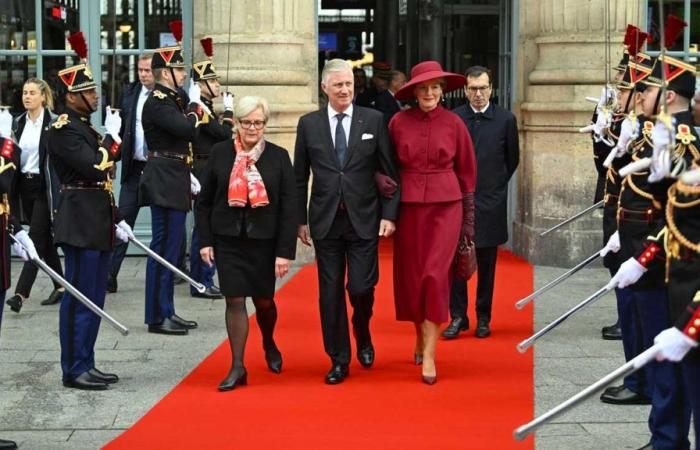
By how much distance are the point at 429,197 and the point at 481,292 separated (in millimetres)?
1637

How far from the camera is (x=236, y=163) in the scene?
8344 millimetres

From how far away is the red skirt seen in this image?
8.69m

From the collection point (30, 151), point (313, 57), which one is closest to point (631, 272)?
point (30, 151)

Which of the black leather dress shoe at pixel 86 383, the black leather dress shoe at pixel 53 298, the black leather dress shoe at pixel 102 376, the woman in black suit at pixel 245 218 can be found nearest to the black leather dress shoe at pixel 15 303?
the black leather dress shoe at pixel 53 298

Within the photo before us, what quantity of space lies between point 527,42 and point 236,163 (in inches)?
235

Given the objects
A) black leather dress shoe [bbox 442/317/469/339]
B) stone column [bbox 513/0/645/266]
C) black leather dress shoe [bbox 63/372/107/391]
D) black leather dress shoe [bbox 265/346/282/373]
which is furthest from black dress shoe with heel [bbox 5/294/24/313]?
stone column [bbox 513/0/645/266]

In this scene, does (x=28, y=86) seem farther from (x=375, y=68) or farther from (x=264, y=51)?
(x=375, y=68)

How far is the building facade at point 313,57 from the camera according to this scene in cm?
1318

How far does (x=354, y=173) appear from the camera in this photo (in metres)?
8.63

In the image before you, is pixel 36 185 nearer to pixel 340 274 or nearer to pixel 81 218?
Answer: pixel 81 218

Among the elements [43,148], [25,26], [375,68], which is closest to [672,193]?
[43,148]

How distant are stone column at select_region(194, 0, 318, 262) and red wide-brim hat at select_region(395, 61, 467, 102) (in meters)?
4.34

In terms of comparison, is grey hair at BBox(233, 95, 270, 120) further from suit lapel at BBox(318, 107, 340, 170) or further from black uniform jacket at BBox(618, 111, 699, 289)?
black uniform jacket at BBox(618, 111, 699, 289)

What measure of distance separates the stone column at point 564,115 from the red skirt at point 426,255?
4.61 metres
